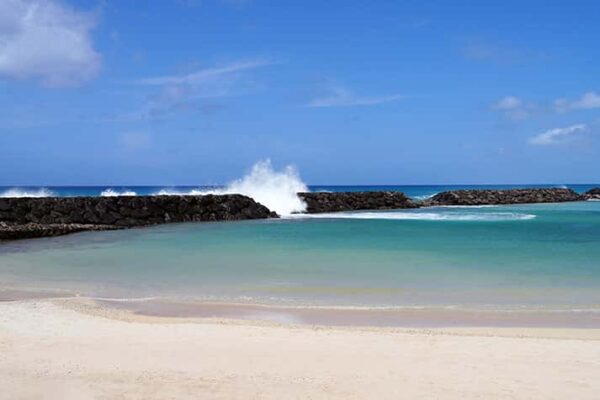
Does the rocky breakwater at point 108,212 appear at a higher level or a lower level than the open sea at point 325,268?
higher

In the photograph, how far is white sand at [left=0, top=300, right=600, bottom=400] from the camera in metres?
4.71

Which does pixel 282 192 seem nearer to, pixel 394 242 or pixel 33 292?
pixel 394 242

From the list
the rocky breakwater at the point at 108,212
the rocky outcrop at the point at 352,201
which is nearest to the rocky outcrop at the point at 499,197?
the rocky outcrop at the point at 352,201

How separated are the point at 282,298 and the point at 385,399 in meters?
4.65

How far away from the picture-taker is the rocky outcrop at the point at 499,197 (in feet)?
158

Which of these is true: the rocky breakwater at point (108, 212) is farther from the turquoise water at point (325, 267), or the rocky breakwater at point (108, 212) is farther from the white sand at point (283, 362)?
the white sand at point (283, 362)

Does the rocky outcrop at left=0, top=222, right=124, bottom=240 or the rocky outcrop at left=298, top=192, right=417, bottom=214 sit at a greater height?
the rocky outcrop at left=298, top=192, right=417, bottom=214

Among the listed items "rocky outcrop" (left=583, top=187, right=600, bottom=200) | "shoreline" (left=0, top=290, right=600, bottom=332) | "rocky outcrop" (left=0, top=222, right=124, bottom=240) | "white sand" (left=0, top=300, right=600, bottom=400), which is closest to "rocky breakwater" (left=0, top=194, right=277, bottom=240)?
"rocky outcrop" (left=0, top=222, right=124, bottom=240)

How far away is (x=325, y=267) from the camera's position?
40.1ft

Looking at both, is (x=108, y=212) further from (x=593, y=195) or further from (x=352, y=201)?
(x=593, y=195)

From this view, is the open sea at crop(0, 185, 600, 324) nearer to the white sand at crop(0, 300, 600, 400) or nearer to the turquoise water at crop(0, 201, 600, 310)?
the turquoise water at crop(0, 201, 600, 310)

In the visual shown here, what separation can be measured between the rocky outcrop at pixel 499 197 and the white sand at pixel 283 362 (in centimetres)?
3891

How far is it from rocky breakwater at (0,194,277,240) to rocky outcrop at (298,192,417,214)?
21.4 ft

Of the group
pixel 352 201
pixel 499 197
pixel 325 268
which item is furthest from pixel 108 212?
pixel 499 197
